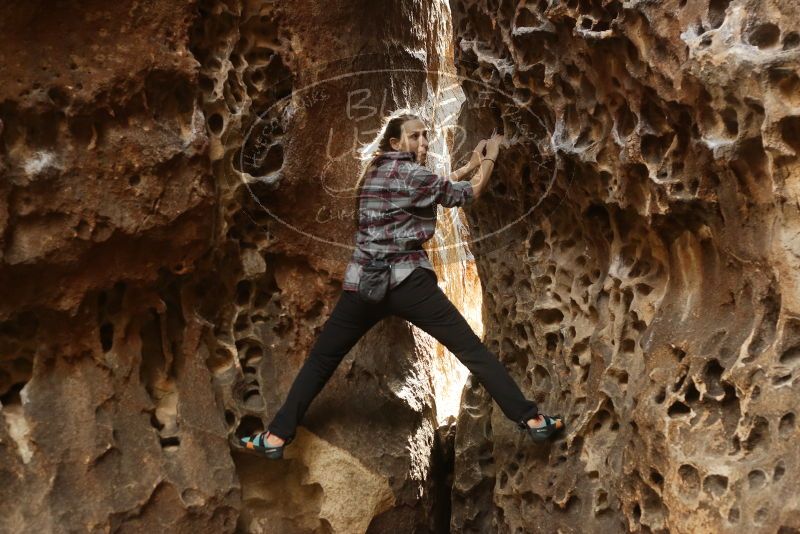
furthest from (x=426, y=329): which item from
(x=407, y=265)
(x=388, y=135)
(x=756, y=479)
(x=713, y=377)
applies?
(x=756, y=479)

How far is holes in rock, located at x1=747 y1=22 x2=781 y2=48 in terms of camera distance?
8.22 feet

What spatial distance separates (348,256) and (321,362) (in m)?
0.54

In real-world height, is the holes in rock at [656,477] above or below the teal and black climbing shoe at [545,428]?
below

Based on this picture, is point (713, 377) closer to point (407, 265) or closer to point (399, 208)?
point (407, 265)

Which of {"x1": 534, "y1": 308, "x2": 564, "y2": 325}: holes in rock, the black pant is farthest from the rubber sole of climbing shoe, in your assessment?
{"x1": 534, "y1": 308, "x2": 564, "y2": 325}: holes in rock

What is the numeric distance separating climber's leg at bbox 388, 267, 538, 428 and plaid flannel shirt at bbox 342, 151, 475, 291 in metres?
0.06

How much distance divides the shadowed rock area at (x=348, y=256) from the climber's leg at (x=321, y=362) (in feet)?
0.80

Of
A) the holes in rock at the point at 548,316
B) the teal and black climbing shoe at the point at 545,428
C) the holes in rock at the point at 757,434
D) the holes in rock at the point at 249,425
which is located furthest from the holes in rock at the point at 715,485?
the holes in rock at the point at 249,425

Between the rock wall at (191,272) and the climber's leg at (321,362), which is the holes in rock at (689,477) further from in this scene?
the rock wall at (191,272)

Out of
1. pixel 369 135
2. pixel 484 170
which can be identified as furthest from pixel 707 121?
pixel 369 135

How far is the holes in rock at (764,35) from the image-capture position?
2506 mm

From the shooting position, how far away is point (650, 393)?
2.99 metres

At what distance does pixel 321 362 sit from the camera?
3.39 meters

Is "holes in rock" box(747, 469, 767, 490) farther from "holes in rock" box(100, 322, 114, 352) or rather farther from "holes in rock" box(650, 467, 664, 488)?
"holes in rock" box(100, 322, 114, 352)
